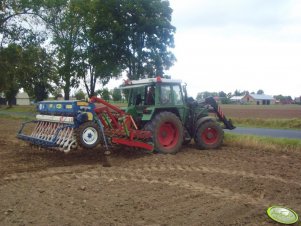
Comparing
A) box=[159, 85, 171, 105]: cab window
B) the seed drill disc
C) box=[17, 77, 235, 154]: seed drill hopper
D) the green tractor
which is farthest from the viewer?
box=[159, 85, 171, 105]: cab window

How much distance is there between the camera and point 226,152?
451 inches

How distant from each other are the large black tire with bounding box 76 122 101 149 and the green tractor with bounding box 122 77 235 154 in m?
1.78

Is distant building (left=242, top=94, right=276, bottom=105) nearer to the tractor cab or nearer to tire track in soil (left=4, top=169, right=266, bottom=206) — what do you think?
the tractor cab

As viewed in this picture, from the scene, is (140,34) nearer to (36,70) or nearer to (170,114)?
(36,70)

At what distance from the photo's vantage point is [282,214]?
18.4ft

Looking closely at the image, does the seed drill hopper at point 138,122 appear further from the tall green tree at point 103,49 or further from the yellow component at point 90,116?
the tall green tree at point 103,49

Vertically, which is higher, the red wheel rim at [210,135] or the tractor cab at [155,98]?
the tractor cab at [155,98]

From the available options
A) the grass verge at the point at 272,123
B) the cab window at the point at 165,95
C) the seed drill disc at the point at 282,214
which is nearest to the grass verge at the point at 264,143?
the cab window at the point at 165,95

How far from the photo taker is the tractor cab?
36.2 ft

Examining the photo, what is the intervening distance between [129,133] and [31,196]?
421 cm

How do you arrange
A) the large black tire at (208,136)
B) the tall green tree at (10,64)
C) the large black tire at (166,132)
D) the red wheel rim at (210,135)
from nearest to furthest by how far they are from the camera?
the large black tire at (166,132), the large black tire at (208,136), the red wheel rim at (210,135), the tall green tree at (10,64)

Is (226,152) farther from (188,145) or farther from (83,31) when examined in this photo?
(83,31)

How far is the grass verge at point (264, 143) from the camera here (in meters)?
12.2

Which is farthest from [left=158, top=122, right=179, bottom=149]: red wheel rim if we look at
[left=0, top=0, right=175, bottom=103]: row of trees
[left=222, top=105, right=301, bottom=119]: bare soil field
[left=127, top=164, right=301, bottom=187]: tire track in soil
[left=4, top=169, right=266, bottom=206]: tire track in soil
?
[left=222, top=105, right=301, bottom=119]: bare soil field
